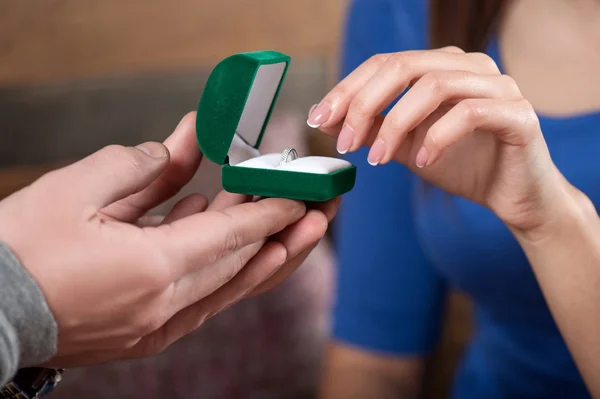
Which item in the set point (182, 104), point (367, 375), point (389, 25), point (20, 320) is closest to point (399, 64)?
point (20, 320)

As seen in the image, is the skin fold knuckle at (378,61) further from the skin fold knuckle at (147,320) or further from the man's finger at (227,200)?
the skin fold knuckle at (147,320)

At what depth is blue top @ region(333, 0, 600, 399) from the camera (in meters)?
0.83

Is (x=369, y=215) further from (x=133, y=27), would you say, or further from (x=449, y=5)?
(x=133, y=27)

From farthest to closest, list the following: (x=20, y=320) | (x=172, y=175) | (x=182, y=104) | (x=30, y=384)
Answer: (x=182, y=104)
(x=172, y=175)
(x=30, y=384)
(x=20, y=320)

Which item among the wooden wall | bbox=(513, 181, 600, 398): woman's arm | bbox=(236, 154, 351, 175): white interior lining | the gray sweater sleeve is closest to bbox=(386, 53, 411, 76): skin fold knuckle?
bbox=(236, 154, 351, 175): white interior lining

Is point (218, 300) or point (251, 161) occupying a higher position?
point (251, 161)

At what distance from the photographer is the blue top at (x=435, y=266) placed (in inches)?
32.5

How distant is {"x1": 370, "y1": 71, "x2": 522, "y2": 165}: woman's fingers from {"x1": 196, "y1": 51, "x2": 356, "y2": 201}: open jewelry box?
56 millimetres

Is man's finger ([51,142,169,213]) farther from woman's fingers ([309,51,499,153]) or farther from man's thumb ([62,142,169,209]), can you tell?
woman's fingers ([309,51,499,153])

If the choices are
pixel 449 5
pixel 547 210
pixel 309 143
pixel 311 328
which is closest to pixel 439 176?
pixel 547 210

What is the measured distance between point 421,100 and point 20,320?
35 centimetres

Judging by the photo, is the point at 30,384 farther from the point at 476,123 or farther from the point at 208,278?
the point at 476,123

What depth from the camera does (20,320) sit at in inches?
16.5

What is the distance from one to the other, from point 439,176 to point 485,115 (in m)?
0.13
